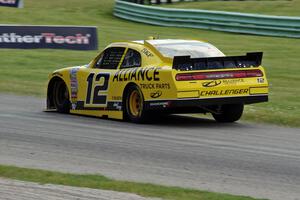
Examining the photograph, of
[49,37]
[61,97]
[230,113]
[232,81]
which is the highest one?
[232,81]

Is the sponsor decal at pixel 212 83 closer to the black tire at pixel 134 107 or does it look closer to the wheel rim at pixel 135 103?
the black tire at pixel 134 107

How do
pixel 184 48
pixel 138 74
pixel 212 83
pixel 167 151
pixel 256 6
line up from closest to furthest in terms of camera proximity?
pixel 167 151 < pixel 212 83 < pixel 138 74 < pixel 184 48 < pixel 256 6

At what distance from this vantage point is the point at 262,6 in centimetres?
4066

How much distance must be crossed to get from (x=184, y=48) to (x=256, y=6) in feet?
90.8

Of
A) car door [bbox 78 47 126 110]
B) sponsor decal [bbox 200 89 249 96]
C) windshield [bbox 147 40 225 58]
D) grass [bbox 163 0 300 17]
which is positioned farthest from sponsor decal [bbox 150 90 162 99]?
grass [bbox 163 0 300 17]

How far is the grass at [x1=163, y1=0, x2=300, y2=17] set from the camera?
Answer: 3884 centimetres

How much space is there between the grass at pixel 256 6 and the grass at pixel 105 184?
29531 millimetres

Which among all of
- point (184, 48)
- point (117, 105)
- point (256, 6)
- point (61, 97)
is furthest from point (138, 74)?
point (256, 6)

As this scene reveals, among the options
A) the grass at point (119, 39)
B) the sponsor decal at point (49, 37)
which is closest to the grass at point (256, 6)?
the grass at point (119, 39)

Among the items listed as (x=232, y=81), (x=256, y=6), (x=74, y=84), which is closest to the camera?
(x=232, y=81)

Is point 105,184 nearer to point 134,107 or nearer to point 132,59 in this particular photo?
point 134,107

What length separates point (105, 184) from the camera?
827 cm

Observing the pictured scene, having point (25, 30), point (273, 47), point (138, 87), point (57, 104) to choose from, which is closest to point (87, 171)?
point (138, 87)

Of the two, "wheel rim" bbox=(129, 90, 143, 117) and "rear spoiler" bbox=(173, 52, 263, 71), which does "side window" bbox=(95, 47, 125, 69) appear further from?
"rear spoiler" bbox=(173, 52, 263, 71)
